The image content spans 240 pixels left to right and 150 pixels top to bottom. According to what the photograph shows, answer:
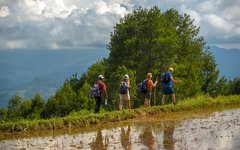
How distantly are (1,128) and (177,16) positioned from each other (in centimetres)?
5313

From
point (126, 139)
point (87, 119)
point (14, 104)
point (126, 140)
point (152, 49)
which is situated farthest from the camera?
point (14, 104)

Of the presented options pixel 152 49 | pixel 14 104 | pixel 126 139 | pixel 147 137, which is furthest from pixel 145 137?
pixel 14 104

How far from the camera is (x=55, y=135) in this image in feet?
53.3

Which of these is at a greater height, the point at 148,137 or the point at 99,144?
the point at 148,137

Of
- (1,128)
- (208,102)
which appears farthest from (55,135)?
(208,102)

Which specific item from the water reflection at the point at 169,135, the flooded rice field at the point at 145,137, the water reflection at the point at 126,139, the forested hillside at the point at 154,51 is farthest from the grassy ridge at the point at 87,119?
the forested hillside at the point at 154,51

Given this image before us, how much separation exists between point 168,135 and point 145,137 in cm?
81

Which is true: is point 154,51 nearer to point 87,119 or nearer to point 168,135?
point 87,119

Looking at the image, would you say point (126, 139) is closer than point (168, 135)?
Yes

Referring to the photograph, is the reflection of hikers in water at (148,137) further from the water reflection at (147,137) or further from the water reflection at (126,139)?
the water reflection at (126,139)

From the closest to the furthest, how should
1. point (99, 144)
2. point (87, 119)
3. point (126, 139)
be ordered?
point (99, 144) → point (126, 139) → point (87, 119)

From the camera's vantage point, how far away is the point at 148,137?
48.3 ft

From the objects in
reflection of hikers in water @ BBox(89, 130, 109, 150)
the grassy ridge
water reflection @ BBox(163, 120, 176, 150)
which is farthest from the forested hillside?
reflection of hikers in water @ BBox(89, 130, 109, 150)

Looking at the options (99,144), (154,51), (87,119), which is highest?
(154,51)
